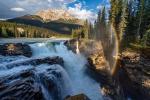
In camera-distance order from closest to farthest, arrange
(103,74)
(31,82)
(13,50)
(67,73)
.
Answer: (31,82), (67,73), (103,74), (13,50)

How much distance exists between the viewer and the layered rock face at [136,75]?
132 feet

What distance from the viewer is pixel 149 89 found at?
39.5 metres

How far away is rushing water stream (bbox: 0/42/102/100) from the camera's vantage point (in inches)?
1397

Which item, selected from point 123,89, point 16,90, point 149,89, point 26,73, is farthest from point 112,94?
point 16,90

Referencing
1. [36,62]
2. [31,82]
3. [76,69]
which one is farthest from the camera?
[76,69]

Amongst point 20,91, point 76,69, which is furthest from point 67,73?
point 20,91

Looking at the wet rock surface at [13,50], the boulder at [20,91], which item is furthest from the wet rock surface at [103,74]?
the boulder at [20,91]

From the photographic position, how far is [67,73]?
46344 millimetres

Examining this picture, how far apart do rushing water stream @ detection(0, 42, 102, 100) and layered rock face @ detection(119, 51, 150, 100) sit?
234 inches

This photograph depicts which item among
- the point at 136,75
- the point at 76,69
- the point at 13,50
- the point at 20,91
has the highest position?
the point at 13,50

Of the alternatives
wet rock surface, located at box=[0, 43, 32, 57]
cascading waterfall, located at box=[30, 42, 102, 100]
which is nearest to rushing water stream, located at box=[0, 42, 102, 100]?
cascading waterfall, located at box=[30, 42, 102, 100]

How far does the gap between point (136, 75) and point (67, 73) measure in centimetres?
1388

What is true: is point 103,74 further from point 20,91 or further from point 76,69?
point 20,91

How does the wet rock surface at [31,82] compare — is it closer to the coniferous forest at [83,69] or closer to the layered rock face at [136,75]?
the coniferous forest at [83,69]
